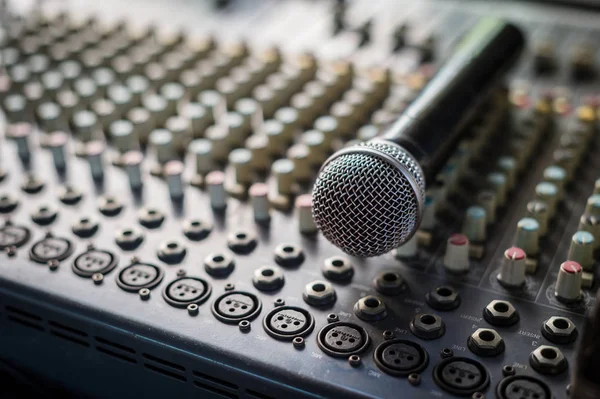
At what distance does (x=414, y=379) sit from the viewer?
0.97 meters

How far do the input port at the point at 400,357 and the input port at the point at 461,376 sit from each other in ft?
0.09

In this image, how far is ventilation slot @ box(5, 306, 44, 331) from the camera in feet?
3.92

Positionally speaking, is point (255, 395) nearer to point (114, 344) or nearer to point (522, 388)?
point (114, 344)

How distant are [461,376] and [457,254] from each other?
0.84ft

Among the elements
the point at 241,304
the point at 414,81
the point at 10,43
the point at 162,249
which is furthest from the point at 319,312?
the point at 10,43

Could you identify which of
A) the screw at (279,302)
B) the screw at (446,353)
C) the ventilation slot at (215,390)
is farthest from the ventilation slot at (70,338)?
the screw at (446,353)

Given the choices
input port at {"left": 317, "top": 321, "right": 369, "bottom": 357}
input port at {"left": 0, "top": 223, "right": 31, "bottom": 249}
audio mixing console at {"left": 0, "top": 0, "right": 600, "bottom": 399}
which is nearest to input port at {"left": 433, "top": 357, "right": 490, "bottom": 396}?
audio mixing console at {"left": 0, "top": 0, "right": 600, "bottom": 399}

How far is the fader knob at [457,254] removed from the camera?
3.86 ft

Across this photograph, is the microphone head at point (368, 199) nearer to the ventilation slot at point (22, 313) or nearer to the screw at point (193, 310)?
the screw at point (193, 310)

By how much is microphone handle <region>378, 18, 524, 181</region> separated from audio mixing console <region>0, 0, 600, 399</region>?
5 cm

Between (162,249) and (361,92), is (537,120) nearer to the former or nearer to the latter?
(361,92)

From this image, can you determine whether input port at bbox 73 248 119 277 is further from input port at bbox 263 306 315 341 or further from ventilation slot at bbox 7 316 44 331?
input port at bbox 263 306 315 341

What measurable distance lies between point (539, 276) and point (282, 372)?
1.52ft

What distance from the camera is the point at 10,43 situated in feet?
6.46
